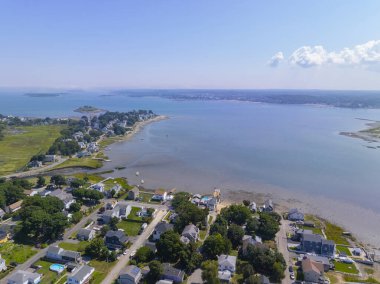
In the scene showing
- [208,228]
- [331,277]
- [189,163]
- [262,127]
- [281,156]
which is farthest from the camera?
[262,127]

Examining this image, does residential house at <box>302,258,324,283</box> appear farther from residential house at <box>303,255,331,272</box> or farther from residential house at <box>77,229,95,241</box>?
residential house at <box>77,229,95,241</box>

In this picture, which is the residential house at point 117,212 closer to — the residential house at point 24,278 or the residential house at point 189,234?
the residential house at point 189,234

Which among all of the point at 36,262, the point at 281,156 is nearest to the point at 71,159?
the point at 36,262

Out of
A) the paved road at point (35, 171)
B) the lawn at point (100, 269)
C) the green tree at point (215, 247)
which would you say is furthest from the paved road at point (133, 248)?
the paved road at point (35, 171)

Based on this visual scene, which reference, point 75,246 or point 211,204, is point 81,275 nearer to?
point 75,246

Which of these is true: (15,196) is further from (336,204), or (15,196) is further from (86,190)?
(336,204)

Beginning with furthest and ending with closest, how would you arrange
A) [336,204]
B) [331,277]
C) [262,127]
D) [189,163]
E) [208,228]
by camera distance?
[262,127] < [189,163] < [336,204] < [208,228] < [331,277]

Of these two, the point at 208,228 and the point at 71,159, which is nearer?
the point at 208,228
